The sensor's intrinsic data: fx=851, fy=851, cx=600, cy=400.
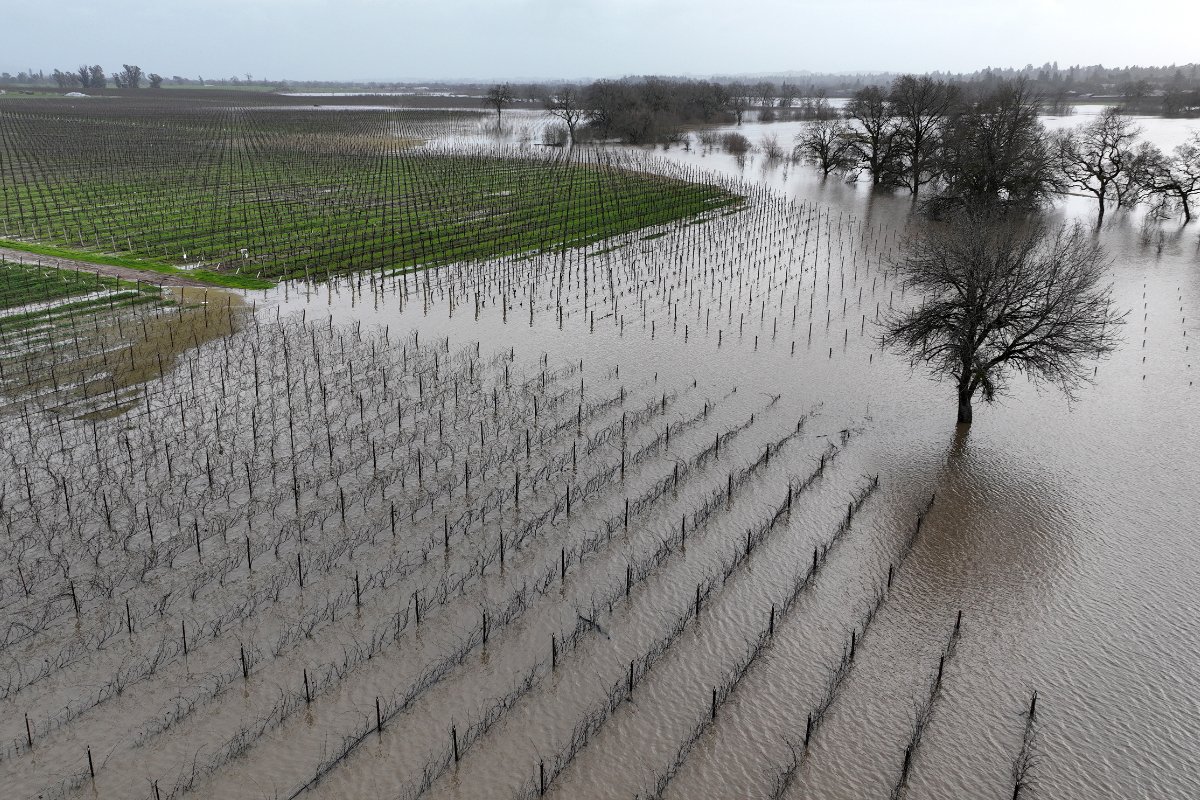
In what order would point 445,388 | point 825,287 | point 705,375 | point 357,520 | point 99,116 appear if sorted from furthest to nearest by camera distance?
point 99,116 < point 825,287 < point 705,375 < point 445,388 < point 357,520

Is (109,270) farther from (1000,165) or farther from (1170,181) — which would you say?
(1170,181)

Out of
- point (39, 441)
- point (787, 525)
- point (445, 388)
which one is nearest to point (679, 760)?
point (787, 525)

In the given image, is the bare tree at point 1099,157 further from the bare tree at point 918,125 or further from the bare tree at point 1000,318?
the bare tree at point 1000,318

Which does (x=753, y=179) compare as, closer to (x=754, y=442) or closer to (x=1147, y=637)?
(x=754, y=442)

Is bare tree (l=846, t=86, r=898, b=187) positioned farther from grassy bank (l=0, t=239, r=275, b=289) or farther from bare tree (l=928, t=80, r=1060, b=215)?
grassy bank (l=0, t=239, r=275, b=289)

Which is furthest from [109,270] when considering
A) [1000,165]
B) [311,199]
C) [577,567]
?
[1000,165]

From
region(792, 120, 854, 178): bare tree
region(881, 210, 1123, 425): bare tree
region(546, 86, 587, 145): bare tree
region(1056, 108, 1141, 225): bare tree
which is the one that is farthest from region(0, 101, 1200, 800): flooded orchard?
region(546, 86, 587, 145): bare tree
